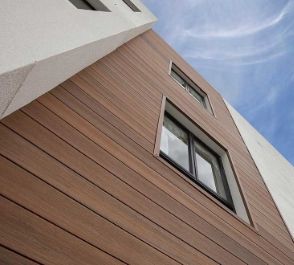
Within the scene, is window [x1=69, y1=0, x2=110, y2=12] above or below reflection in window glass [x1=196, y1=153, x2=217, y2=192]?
above

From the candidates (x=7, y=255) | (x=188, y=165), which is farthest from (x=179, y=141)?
(x=7, y=255)

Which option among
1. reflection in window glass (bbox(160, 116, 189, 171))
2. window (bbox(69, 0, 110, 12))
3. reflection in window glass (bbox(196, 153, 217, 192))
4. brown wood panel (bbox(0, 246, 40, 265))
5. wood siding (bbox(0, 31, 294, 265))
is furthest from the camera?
window (bbox(69, 0, 110, 12))

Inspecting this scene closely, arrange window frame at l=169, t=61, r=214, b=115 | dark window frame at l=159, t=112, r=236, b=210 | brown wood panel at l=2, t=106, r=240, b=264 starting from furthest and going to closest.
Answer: window frame at l=169, t=61, r=214, b=115
dark window frame at l=159, t=112, r=236, b=210
brown wood panel at l=2, t=106, r=240, b=264

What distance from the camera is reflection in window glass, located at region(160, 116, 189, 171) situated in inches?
113

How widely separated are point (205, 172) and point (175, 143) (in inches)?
17.8

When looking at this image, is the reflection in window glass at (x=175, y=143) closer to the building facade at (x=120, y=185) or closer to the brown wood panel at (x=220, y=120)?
the building facade at (x=120, y=185)

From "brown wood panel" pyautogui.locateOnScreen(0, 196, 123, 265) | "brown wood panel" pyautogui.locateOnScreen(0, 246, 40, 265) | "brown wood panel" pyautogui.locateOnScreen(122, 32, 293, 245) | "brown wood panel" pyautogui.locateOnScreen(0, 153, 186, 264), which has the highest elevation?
"brown wood panel" pyautogui.locateOnScreen(122, 32, 293, 245)

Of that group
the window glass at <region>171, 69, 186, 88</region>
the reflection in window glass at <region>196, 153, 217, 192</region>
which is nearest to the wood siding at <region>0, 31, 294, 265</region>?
the reflection in window glass at <region>196, 153, 217, 192</region>

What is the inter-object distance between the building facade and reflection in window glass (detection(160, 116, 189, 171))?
0.05 feet

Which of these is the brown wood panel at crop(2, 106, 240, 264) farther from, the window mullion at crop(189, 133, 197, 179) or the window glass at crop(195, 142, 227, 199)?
the window glass at crop(195, 142, 227, 199)

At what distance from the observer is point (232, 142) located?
4250 mm

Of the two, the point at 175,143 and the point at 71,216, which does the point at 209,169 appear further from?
the point at 71,216

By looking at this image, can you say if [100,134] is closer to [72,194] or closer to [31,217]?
[72,194]

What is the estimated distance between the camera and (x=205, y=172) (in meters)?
3.17
